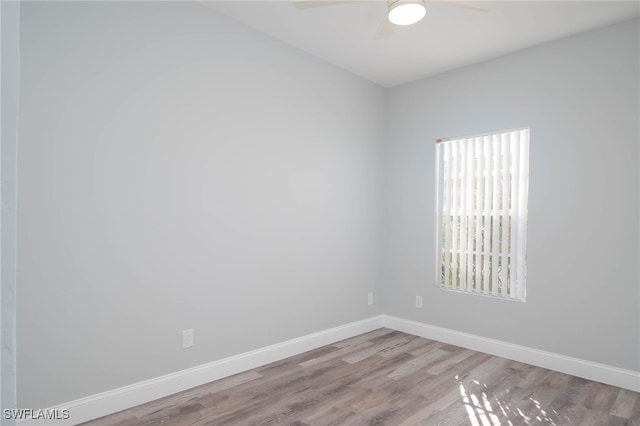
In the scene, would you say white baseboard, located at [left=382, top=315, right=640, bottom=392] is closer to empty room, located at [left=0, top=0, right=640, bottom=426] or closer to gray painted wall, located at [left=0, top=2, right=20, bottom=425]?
empty room, located at [left=0, top=0, right=640, bottom=426]

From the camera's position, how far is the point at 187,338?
8.75 ft

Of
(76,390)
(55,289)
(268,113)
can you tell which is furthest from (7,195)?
(268,113)

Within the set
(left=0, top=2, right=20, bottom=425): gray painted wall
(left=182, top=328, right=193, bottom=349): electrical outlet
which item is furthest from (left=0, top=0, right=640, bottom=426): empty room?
(left=0, top=2, right=20, bottom=425): gray painted wall

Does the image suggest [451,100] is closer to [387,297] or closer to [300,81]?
[300,81]

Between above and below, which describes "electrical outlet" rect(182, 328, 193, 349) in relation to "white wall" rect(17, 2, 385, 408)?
below

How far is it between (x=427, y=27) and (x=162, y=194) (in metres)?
2.33

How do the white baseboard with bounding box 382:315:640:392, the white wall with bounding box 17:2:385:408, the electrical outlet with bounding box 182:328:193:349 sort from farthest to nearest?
1. the white baseboard with bounding box 382:315:640:392
2. the electrical outlet with bounding box 182:328:193:349
3. the white wall with bounding box 17:2:385:408

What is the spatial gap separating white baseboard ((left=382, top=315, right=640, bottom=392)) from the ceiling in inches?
101

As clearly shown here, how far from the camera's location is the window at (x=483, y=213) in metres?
3.37

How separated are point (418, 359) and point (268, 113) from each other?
2.43 m

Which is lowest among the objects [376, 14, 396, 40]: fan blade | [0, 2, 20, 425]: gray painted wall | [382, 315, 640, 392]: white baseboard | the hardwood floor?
the hardwood floor

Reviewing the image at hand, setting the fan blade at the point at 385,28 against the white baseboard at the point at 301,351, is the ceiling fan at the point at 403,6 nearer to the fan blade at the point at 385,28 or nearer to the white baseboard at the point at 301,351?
the fan blade at the point at 385,28

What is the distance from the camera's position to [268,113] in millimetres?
Answer: 3178

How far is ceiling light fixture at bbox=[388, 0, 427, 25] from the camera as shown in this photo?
216 centimetres
